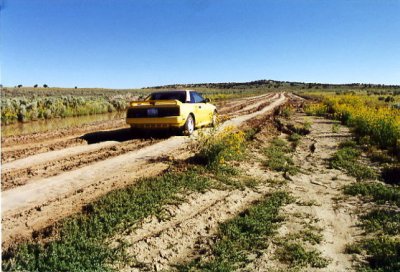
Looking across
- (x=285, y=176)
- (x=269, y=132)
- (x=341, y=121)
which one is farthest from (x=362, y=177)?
(x=341, y=121)

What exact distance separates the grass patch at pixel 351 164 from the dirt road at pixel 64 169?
12.6ft

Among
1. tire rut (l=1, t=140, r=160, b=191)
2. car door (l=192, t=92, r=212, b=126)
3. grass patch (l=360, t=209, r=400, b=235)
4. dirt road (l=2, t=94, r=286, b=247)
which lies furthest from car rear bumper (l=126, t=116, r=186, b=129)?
grass patch (l=360, t=209, r=400, b=235)

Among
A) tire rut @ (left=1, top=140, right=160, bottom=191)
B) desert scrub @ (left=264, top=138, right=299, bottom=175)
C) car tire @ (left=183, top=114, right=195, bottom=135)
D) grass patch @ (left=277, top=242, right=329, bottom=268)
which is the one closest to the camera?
grass patch @ (left=277, top=242, right=329, bottom=268)

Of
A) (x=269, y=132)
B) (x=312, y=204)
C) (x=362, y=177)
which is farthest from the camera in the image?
(x=269, y=132)

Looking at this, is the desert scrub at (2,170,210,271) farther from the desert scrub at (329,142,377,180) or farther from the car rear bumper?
the car rear bumper

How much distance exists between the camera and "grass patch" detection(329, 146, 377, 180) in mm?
8836

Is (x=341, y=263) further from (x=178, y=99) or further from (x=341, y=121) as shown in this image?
(x=341, y=121)

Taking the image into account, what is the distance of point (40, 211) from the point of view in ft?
19.7

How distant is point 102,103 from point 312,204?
23.3 metres

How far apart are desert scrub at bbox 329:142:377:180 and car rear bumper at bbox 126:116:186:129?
4.78 metres

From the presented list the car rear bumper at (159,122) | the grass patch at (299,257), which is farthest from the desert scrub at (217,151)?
the grass patch at (299,257)

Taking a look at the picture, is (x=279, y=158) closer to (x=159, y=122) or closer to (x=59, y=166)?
(x=159, y=122)

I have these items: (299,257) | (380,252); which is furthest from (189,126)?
(380,252)

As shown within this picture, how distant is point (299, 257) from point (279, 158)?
560cm
